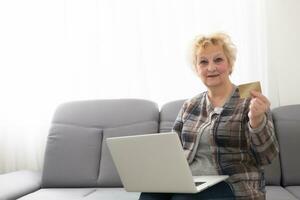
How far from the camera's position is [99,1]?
7.91 feet

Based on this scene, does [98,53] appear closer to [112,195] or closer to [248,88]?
[112,195]

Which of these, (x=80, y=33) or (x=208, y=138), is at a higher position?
(x=80, y=33)

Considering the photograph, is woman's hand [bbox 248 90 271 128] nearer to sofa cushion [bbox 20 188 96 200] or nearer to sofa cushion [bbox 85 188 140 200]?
sofa cushion [bbox 85 188 140 200]

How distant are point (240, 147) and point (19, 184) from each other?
1.20m

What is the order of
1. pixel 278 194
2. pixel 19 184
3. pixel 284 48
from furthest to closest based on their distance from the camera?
pixel 284 48
pixel 19 184
pixel 278 194

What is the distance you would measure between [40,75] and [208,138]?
4.68 ft

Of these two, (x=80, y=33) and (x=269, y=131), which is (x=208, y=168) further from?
(x=80, y=33)

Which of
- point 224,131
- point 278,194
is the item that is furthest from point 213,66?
point 278,194

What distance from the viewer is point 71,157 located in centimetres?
213

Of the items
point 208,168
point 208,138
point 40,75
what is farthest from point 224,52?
point 40,75

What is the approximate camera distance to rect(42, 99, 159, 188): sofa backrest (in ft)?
6.84

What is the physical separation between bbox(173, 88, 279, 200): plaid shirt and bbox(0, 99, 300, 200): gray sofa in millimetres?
467

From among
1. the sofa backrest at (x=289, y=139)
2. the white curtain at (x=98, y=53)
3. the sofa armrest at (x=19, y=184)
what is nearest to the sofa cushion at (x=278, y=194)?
the sofa backrest at (x=289, y=139)

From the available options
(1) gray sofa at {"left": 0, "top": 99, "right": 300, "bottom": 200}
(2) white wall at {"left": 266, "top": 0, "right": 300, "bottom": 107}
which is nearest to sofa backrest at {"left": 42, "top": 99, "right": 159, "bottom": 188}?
(1) gray sofa at {"left": 0, "top": 99, "right": 300, "bottom": 200}
